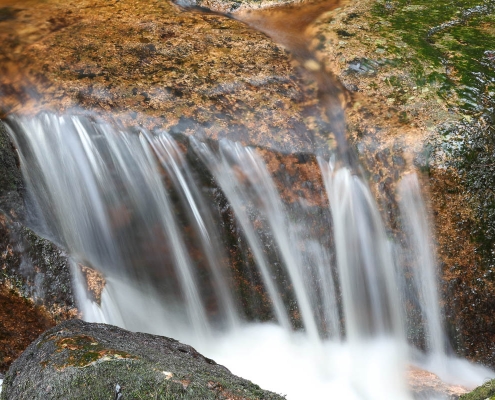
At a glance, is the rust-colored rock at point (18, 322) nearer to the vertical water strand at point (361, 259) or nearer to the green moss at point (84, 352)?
the green moss at point (84, 352)

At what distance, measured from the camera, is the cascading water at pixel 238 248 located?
5.25 metres

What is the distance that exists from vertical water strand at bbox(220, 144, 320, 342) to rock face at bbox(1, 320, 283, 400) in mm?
2434

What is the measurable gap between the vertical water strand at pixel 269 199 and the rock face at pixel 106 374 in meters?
2.43

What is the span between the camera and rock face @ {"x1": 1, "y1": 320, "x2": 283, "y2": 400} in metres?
2.56

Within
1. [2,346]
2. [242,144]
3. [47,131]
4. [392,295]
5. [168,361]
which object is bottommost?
[392,295]

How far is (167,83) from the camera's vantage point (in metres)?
5.91

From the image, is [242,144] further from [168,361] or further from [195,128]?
[168,361]

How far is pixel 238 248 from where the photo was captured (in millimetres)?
5375

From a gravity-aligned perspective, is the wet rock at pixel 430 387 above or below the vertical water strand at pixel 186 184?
below

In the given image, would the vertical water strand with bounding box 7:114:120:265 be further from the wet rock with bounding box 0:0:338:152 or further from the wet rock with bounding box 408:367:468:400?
the wet rock with bounding box 408:367:468:400

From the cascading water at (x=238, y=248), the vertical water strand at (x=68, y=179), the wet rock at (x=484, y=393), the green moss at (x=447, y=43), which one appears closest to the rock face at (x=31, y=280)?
the vertical water strand at (x=68, y=179)

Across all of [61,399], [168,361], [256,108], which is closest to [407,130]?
[256,108]

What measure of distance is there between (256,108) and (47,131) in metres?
2.04

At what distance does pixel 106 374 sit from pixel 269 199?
298 cm
